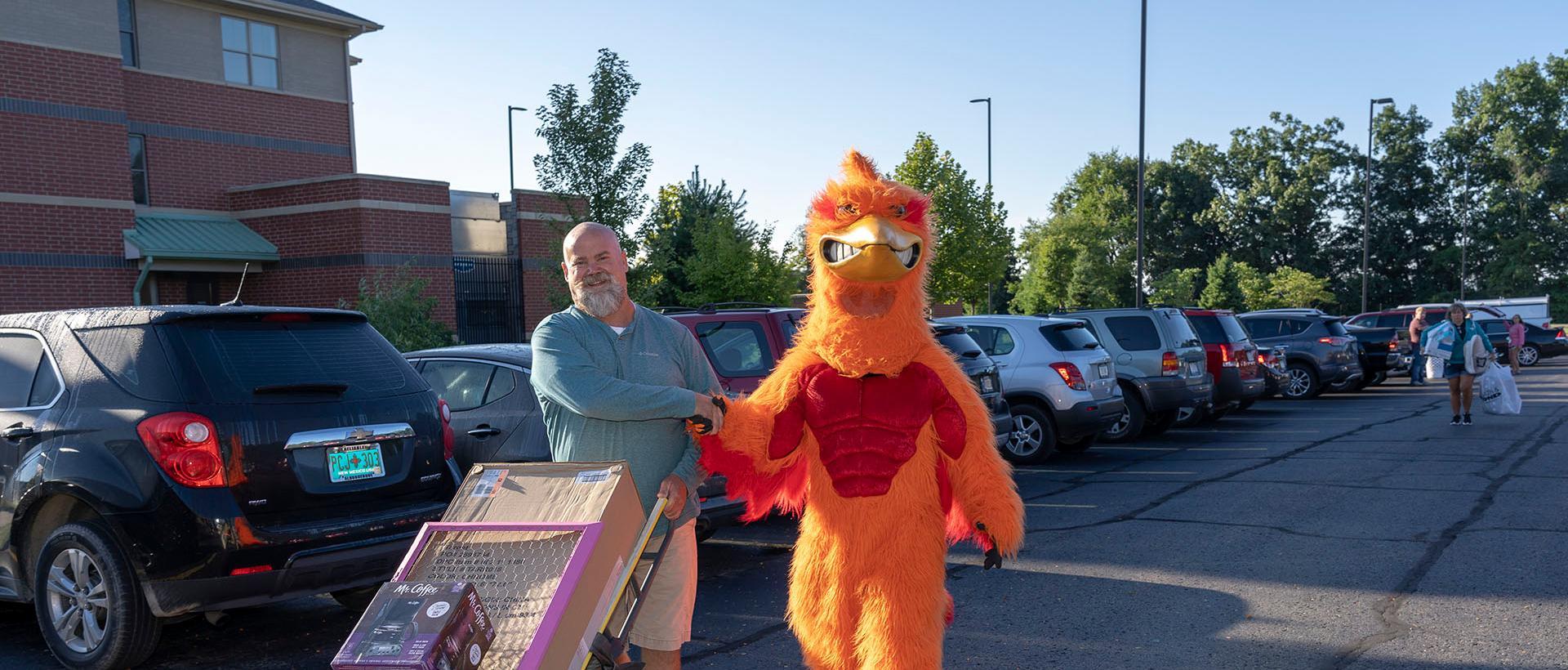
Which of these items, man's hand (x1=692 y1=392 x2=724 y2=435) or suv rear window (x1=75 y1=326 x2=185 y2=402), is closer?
man's hand (x1=692 y1=392 x2=724 y2=435)

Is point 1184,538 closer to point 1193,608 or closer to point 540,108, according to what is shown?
point 1193,608

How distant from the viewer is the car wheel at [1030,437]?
11.1 metres

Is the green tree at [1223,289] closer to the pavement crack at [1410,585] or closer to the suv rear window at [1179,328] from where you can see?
the suv rear window at [1179,328]

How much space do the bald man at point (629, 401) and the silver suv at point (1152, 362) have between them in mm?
9405

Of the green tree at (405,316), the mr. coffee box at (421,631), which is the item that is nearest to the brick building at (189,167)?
the green tree at (405,316)

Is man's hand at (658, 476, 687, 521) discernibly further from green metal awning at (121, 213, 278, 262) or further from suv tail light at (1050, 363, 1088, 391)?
green metal awning at (121, 213, 278, 262)

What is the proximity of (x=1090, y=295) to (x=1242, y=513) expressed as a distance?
46408 millimetres

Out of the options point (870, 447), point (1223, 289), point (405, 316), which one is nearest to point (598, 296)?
point (870, 447)

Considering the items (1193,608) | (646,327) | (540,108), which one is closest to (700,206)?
(540,108)

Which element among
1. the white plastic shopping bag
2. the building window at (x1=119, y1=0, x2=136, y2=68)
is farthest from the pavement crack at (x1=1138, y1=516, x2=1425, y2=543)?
the building window at (x1=119, y1=0, x2=136, y2=68)

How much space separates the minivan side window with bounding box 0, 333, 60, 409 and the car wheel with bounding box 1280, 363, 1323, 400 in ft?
59.0

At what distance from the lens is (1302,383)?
18.8m

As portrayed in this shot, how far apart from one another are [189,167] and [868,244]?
22056 millimetres

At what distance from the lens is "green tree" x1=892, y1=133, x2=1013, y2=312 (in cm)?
2883
